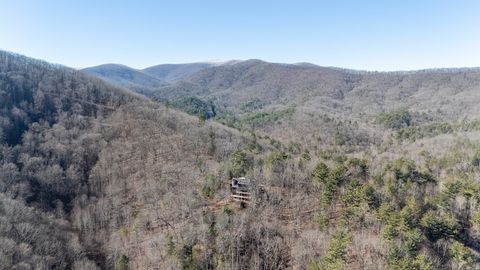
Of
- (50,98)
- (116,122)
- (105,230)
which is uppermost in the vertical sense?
(50,98)

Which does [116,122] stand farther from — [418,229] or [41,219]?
[418,229]

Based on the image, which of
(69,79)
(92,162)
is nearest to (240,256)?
(92,162)

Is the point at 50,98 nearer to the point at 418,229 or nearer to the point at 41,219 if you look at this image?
the point at 41,219

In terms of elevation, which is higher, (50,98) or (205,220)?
(50,98)

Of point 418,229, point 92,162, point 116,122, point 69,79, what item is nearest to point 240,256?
point 418,229

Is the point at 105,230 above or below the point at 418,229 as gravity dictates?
below

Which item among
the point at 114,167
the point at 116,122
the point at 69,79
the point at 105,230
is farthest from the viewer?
the point at 69,79

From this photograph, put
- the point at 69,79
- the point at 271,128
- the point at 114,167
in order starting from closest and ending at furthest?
the point at 114,167
the point at 69,79
the point at 271,128

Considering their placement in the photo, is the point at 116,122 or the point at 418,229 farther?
the point at 116,122

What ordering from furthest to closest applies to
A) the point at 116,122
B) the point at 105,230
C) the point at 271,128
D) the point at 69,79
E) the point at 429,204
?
1. the point at 271,128
2. the point at 69,79
3. the point at 116,122
4. the point at 105,230
5. the point at 429,204
